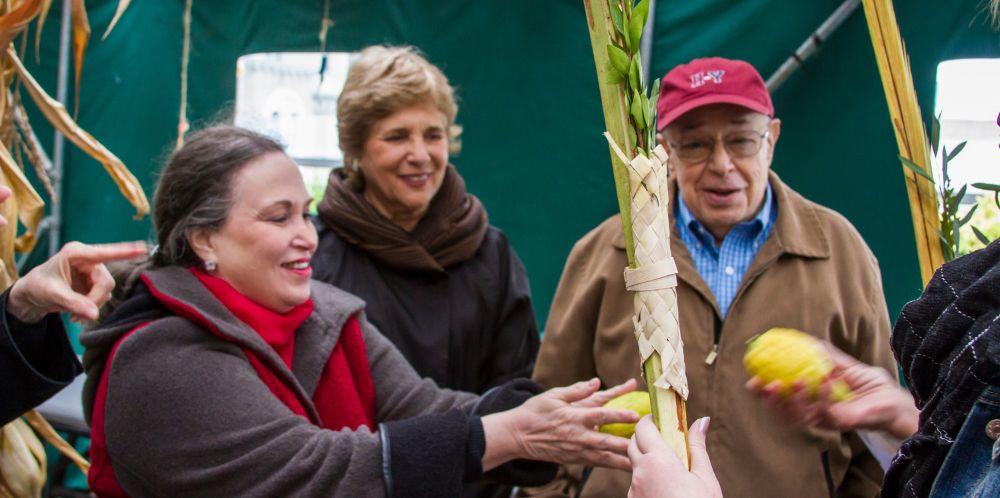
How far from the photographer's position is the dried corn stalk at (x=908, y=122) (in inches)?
62.7

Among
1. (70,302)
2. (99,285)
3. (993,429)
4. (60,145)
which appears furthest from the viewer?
(60,145)

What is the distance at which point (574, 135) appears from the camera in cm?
430

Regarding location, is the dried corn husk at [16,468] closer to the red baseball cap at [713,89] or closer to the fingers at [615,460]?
the fingers at [615,460]

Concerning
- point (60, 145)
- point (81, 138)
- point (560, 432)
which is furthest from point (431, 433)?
point (60, 145)

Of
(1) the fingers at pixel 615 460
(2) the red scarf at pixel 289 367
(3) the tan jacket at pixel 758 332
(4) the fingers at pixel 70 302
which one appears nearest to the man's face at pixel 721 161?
(3) the tan jacket at pixel 758 332

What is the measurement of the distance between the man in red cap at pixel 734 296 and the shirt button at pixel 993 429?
1089 millimetres

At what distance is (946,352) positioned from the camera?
1185mm

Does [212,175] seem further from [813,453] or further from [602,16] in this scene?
[813,453]

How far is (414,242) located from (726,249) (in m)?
0.99

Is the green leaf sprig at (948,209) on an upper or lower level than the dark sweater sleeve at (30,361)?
upper

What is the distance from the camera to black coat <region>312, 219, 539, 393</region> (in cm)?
266

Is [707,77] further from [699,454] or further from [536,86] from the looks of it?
[536,86]

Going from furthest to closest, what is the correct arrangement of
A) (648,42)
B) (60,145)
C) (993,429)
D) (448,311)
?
(60,145) → (648,42) → (448,311) → (993,429)

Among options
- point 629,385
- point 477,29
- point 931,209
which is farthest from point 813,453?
point 477,29
